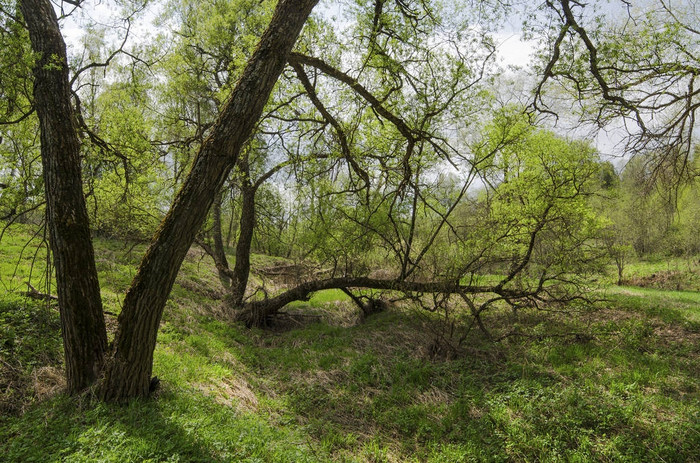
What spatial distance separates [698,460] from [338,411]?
4.07m

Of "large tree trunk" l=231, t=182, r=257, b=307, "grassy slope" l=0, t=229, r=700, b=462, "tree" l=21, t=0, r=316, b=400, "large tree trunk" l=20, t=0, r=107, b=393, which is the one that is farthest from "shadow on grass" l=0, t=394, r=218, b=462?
"large tree trunk" l=231, t=182, r=257, b=307

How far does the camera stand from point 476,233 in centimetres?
773

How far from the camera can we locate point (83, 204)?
12.7 ft

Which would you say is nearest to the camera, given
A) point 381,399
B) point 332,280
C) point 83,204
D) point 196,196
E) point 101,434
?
point 101,434

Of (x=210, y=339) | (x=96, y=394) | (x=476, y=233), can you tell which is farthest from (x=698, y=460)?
(x=210, y=339)

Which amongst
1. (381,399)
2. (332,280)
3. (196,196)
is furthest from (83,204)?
(332,280)

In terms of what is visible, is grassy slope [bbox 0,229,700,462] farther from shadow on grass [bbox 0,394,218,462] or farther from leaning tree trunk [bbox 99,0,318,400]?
leaning tree trunk [bbox 99,0,318,400]

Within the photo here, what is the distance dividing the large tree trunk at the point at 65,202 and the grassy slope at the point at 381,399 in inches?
22.5

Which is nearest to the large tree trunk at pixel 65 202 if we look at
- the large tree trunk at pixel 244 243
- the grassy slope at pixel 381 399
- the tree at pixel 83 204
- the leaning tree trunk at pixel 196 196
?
the tree at pixel 83 204

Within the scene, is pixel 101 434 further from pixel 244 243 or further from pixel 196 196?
pixel 244 243

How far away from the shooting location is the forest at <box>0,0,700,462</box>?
12.0 feet

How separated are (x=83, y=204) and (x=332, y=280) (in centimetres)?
642

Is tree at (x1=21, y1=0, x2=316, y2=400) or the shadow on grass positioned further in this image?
tree at (x1=21, y1=0, x2=316, y2=400)

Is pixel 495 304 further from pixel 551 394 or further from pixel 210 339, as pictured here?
pixel 210 339
